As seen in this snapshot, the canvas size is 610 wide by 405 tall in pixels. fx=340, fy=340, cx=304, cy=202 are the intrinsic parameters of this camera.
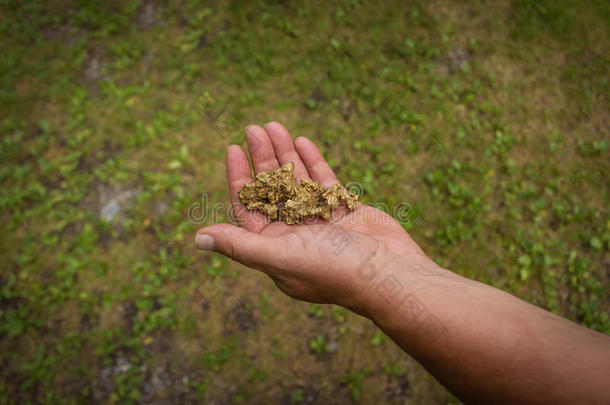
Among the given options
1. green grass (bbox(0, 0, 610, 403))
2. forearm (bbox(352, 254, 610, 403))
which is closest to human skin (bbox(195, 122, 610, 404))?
forearm (bbox(352, 254, 610, 403))

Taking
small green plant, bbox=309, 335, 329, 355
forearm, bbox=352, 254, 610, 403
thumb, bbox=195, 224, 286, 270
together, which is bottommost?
small green plant, bbox=309, 335, 329, 355

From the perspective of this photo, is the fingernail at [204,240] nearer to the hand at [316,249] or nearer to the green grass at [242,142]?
the hand at [316,249]

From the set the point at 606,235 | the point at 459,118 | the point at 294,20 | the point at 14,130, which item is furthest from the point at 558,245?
the point at 14,130

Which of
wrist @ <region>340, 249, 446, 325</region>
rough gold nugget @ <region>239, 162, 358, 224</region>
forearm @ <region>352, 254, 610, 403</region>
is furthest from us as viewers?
rough gold nugget @ <region>239, 162, 358, 224</region>

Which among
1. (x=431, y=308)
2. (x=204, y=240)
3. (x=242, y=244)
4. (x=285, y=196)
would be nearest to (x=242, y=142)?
(x=285, y=196)

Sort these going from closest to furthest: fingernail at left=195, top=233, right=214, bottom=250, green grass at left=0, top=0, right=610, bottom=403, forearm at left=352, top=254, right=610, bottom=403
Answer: forearm at left=352, top=254, right=610, bottom=403 < fingernail at left=195, top=233, right=214, bottom=250 < green grass at left=0, top=0, right=610, bottom=403

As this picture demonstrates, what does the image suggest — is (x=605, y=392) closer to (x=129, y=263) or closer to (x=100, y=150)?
(x=129, y=263)

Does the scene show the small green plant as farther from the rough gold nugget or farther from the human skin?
the rough gold nugget
